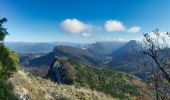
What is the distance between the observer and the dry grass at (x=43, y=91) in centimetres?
4597

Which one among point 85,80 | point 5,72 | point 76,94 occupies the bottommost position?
point 85,80

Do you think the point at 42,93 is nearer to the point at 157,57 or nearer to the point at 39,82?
the point at 39,82

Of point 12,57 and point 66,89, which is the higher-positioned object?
point 12,57

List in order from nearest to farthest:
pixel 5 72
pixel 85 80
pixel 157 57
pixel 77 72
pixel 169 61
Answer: pixel 169 61 < pixel 157 57 < pixel 5 72 < pixel 85 80 < pixel 77 72

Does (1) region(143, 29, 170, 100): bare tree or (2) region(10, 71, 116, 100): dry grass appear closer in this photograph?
(1) region(143, 29, 170, 100): bare tree

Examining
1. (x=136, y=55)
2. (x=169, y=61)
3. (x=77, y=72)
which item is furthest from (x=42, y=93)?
(x=77, y=72)

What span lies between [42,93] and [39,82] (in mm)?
5693

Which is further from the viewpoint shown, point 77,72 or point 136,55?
point 77,72

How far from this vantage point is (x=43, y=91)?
49.8 metres

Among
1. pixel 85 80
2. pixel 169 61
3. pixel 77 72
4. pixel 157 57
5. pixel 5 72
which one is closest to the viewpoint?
pixel 169 61

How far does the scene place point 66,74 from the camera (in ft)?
614

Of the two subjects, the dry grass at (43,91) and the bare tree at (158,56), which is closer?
the bare tree at (158,56)

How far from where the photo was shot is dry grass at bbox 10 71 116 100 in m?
46.0

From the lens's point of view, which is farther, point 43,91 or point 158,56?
point 43,91
